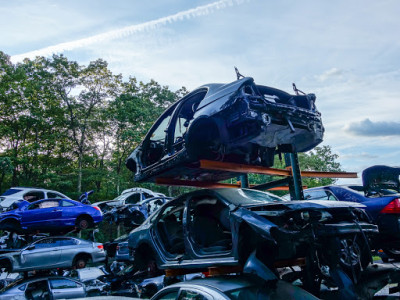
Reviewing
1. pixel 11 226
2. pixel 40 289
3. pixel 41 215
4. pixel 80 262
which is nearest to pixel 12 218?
pixel 11 226

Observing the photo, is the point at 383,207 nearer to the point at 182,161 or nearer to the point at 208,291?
the point at 182,161

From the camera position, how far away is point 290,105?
5.16m

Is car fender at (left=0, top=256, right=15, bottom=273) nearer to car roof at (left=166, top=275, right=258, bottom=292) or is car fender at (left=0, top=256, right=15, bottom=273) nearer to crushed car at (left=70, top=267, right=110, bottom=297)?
crushed car at (left=70, top=267, right=110, bottom=297)

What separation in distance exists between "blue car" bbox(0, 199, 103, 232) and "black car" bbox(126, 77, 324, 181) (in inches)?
304

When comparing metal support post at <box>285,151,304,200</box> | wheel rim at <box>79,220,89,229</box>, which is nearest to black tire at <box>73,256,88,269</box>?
wheel rim at <box>79,220,89,229</box>

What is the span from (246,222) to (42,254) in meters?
9.96

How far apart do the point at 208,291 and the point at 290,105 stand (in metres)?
3.39

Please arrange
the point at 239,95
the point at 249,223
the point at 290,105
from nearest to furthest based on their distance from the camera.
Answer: the point at 249,223 → the point at 239,95 → the point at 290,105

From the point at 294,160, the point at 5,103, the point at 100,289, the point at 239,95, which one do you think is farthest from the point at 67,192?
the point at 239,95

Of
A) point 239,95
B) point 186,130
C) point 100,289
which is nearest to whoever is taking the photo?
point 239,95

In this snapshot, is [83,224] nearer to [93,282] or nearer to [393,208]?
[93,282]

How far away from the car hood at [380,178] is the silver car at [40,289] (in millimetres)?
7325

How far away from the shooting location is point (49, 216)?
42.2 feet

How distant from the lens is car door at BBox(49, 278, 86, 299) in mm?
7974
